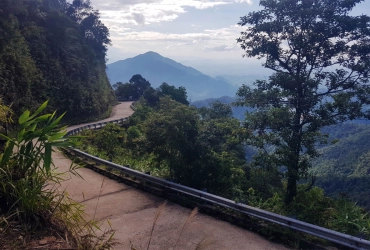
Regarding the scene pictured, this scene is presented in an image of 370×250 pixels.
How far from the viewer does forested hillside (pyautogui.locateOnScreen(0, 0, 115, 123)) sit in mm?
24375

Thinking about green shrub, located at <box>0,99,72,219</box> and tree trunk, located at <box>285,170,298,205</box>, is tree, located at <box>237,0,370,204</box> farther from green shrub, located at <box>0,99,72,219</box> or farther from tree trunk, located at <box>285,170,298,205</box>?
green shrub, located at <box>0,99,72,219</box>

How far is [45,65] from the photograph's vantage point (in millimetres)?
31844

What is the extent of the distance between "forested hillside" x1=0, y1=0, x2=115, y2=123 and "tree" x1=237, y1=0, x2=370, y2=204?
1726 centimetres

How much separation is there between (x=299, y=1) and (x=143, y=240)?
29.6 ft

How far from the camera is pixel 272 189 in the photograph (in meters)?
11.6

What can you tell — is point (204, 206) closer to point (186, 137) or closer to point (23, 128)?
point (186, 137)

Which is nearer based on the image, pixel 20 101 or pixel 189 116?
pixel 189 116

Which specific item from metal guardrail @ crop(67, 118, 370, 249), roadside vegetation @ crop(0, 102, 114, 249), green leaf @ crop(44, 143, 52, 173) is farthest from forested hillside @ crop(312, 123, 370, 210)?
green leaf @ crop(44, 143, 52, 173)

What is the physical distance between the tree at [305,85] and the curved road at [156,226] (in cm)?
435

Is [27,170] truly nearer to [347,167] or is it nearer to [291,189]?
[291,189]

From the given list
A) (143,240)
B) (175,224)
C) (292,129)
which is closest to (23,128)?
(143,240)

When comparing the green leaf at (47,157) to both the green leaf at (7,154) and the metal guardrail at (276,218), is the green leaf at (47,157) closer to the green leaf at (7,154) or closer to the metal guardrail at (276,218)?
the green leaf at (7,154)

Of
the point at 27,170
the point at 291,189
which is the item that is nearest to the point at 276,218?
the point at 27,170

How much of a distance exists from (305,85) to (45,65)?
2725cm
